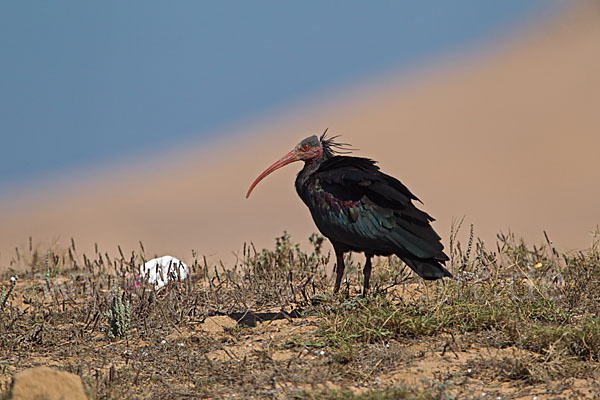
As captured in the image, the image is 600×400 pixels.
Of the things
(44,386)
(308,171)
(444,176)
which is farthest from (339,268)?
(444,176)

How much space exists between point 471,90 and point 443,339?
38163 millimetres

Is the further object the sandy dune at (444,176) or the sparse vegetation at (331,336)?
the sandy dune at (444,176)

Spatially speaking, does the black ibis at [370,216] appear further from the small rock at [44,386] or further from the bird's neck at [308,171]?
the small rock at [44,386]

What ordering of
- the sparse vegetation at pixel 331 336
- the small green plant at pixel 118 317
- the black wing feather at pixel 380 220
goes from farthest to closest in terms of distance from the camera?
the small green plant at pixel 118 317 < the black wing feather at pixel 380 220 < the sparse vegetation at pixel 331 336

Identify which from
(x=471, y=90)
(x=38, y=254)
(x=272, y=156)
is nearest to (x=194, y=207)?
(x=272, y=156)

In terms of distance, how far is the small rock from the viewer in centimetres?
398

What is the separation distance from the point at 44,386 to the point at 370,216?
274cm

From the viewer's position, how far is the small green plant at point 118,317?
5781 millimetres

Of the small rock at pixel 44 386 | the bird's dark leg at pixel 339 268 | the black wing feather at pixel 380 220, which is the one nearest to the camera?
the small rock at pixel 44 386

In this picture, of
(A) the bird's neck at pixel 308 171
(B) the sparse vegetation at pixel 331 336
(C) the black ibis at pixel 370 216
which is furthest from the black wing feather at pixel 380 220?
(A) the bird's neck at pixel 308 171

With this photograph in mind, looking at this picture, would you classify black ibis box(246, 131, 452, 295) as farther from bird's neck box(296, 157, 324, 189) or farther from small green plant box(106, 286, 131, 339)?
small green plant box(106, 286, 131, 339)

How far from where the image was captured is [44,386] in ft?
13.2

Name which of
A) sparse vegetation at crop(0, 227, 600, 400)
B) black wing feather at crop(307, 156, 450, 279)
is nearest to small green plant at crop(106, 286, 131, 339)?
sparse vegetation at crop(0, 227, 600, 400)

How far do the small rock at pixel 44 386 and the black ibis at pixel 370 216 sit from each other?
2.52 meters
